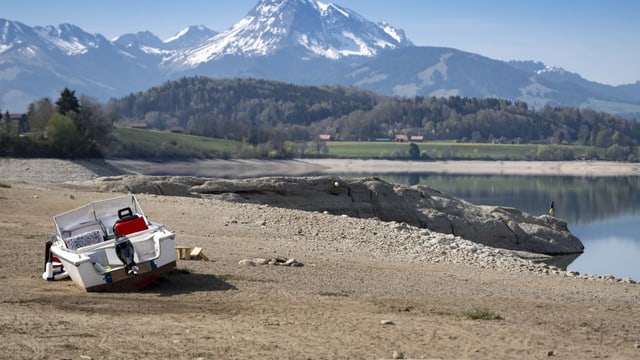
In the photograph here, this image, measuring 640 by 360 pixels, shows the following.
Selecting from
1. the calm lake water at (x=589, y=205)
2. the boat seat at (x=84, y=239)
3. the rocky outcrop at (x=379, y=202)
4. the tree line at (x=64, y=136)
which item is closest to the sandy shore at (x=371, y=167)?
the calm lake water at (x=589, y=205)

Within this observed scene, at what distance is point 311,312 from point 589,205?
67.4 meters

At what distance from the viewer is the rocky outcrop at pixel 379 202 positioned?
119 feet

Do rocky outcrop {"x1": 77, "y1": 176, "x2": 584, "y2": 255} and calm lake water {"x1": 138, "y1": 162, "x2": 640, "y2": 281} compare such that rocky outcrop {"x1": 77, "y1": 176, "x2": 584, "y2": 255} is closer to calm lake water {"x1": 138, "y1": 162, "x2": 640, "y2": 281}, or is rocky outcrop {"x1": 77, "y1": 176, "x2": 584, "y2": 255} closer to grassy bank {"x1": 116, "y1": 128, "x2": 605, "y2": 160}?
calm lake water {"x1": 138, "y1": 162, "x2": 640, "y2": 281}

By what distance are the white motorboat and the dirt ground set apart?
35 cm

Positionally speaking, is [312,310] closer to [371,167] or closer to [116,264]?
[116,264]

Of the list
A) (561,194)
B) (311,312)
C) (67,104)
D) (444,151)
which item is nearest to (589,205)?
(561,194)

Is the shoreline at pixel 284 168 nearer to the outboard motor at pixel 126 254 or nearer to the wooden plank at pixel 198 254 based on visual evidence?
the wooden plank at pixel 198 254

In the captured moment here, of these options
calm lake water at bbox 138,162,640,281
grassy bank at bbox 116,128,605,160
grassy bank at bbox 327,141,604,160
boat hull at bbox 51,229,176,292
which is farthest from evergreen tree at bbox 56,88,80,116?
grassy bank at bbox 327,141,604,160

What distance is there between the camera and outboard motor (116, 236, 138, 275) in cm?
1523

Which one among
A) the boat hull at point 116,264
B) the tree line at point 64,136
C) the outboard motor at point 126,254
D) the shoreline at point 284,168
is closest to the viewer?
the boat hull at point 116,264

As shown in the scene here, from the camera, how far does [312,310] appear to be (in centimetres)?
1403

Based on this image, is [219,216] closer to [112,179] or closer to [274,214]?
[274,214]

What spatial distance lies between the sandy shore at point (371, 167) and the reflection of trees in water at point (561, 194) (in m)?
17.1

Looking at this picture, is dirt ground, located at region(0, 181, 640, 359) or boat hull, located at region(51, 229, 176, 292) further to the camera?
boat hull, located at region(51, 229, 176, 292)
